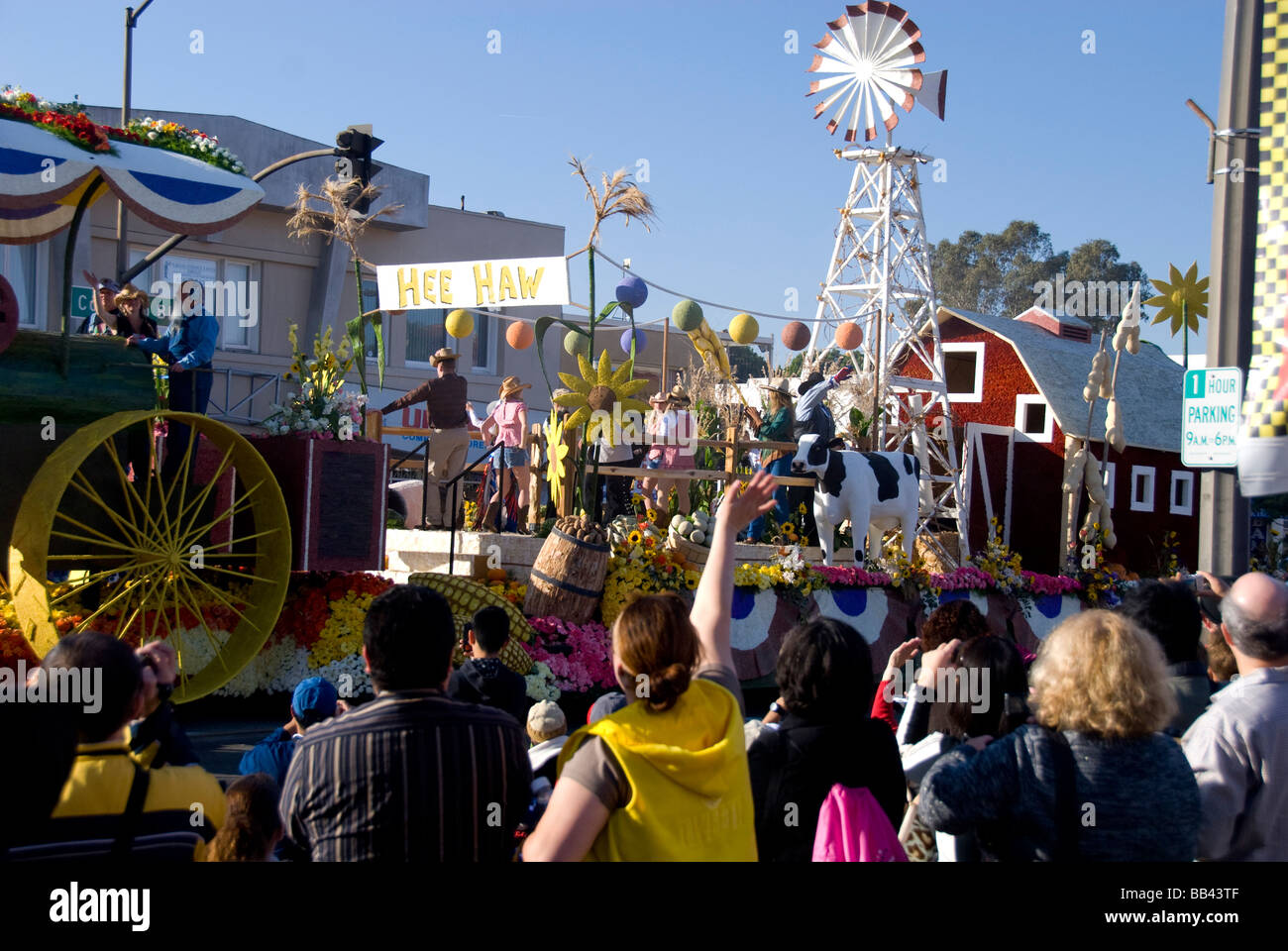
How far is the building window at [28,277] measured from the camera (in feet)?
64.6

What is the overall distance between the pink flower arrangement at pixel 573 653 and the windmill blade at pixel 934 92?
11081 mm

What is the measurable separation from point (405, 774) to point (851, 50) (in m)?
16.9


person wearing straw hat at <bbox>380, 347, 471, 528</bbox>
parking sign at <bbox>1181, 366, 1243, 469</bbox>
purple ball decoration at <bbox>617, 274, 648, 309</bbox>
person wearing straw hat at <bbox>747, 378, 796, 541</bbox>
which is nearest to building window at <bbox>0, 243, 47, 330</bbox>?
person wearing straw hat at <bbox>380, 347, 471, 528</bbox>

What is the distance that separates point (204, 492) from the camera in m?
8.58

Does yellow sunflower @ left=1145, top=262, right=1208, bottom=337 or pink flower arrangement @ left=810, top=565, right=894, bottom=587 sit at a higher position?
yellow sunflower @ left=1145, top=262, right=1208, bottom=337

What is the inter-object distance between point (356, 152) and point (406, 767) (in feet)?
34.9

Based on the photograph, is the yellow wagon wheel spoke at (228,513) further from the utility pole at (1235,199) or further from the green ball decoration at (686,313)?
the green ball decoration at (686,313)

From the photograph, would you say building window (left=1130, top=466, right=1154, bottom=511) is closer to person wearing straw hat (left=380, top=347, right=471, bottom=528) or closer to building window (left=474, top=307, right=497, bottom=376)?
building window (left=474, top=307, right=497, bottom=376)

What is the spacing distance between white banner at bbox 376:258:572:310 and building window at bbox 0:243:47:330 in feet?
Result: 33.5

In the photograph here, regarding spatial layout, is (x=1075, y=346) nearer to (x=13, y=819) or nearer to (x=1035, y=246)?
(x=13, y=819)

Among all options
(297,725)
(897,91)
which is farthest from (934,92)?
(297,725)

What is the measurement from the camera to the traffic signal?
1270 centimetres
